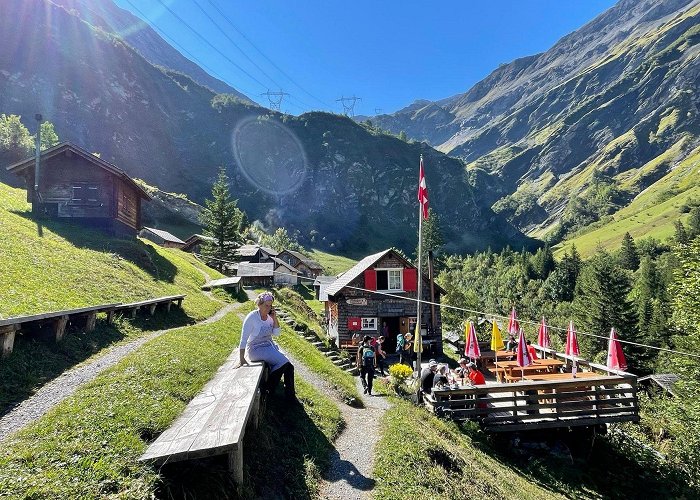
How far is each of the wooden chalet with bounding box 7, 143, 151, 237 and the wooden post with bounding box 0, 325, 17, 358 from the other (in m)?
22.8

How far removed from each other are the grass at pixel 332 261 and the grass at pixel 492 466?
322 feet

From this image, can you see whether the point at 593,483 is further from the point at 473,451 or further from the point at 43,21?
the point at 43,21

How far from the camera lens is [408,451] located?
Answer: 26.7 ft

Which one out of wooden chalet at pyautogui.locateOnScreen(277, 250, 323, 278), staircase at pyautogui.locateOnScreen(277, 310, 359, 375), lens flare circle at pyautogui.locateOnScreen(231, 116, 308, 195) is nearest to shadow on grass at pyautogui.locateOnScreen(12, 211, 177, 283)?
staircase at pyautogui.locateOnScreen(277, 310, 359, 375)

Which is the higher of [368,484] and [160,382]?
[160,382]

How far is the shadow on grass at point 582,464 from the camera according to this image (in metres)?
12.1

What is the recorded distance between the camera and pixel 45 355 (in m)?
8.34

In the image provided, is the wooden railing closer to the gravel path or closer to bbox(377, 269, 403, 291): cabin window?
the gravel path

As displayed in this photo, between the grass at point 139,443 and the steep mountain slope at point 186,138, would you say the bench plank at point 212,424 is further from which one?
the steep mountain slope at point 186,138

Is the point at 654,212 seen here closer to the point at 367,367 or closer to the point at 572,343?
the point at 572,343

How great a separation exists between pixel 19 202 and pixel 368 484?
3189 centimetres

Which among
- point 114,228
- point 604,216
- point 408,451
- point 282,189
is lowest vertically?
point 408,451

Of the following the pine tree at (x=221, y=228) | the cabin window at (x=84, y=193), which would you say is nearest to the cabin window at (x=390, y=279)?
the cabin window at (x=84, y=193)

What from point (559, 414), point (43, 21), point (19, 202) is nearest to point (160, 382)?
point (559, 414)
